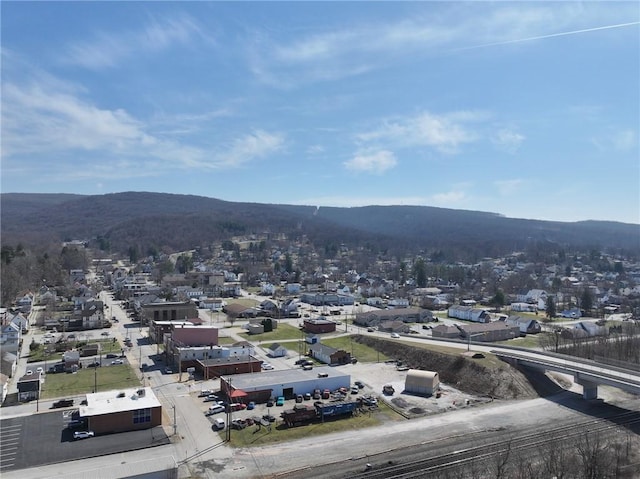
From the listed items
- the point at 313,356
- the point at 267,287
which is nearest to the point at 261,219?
the point at 267,287

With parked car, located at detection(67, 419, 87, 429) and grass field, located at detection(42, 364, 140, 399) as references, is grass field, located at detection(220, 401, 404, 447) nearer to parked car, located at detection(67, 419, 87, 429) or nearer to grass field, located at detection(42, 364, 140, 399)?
parked car, located at detection(67, 419, 87, 429)

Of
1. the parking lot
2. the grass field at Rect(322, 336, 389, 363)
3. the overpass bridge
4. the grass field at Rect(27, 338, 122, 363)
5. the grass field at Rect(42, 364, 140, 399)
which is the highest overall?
the overpass bridge

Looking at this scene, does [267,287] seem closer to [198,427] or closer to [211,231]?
[198,427]

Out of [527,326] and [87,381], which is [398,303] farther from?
[87,381]

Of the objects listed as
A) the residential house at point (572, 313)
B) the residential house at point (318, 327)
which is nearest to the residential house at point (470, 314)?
the residential house at point (572, 313)

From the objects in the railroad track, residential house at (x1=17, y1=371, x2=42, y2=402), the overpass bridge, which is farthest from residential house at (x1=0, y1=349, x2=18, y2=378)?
the overpass bridge

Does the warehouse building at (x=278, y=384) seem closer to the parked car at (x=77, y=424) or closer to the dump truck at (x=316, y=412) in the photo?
the dump truck at (x=316, y=412)
